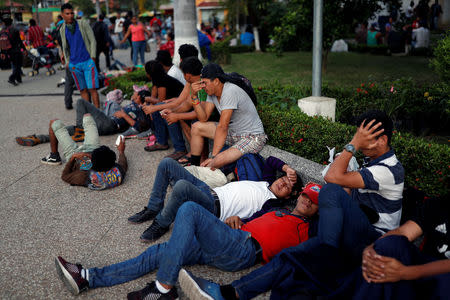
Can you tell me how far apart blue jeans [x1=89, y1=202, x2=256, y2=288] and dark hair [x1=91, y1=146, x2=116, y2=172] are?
6.04 feet

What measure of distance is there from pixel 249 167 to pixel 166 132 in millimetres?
2191

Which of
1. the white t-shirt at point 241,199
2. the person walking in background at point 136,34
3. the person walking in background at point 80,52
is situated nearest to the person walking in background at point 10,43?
the person walking in background at point 136,34

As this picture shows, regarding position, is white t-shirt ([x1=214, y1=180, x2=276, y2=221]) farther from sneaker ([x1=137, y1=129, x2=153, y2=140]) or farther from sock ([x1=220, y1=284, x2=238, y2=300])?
sneaker ([x1=137, y1=129, x2=153, y2=140])

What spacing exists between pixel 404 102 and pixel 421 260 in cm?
408

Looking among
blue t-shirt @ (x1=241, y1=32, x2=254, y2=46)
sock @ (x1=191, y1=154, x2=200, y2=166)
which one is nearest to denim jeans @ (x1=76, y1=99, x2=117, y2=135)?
sock @ (x1=191, y1=154, x2=200, y2=166)

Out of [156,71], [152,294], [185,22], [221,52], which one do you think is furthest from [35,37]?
[152,294]

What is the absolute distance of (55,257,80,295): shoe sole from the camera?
2764mm

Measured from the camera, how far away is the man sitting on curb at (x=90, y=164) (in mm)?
4543

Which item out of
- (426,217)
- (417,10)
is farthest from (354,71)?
(426,217)

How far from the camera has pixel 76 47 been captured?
24.6 feet

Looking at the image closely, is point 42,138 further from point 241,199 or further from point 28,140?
point 241,199

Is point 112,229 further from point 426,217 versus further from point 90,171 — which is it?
point 426,217

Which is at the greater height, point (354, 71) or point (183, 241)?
point (354, 71)

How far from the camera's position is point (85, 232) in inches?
147
